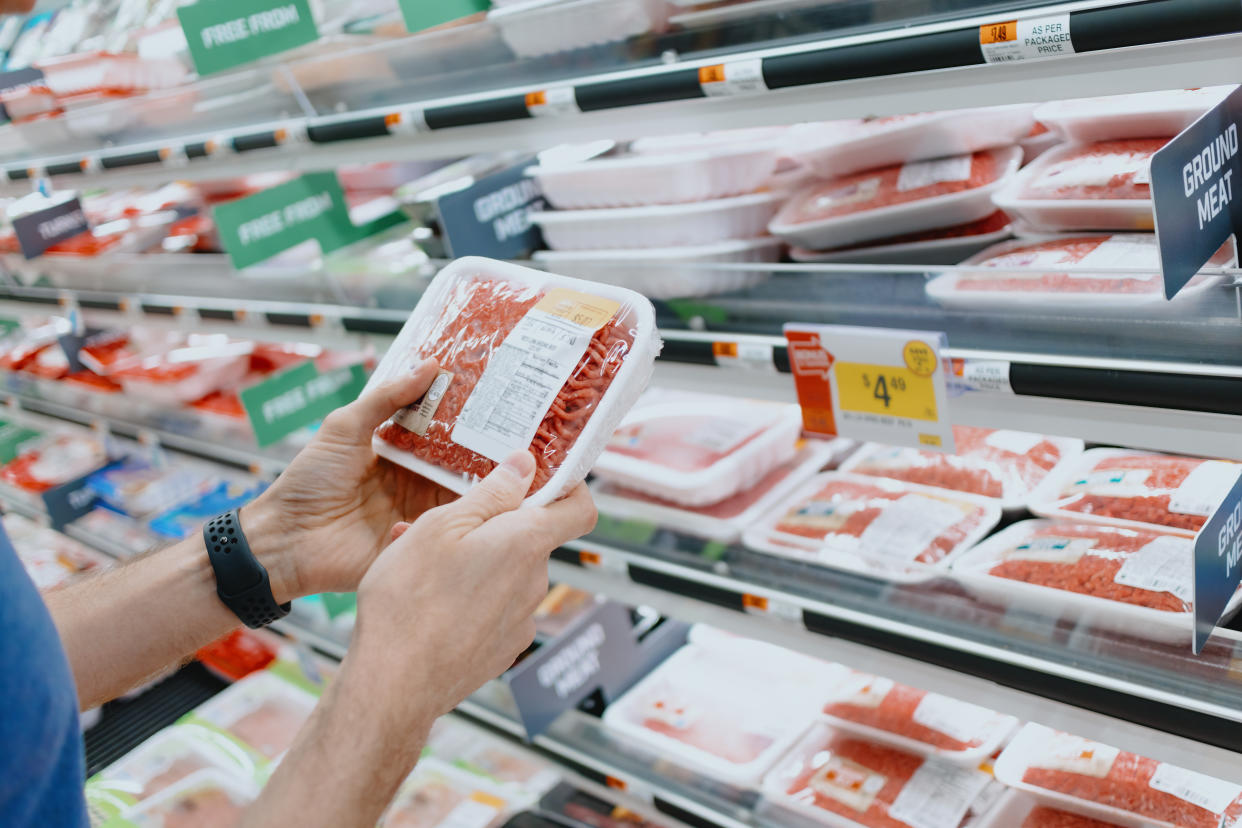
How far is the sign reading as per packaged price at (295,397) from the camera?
2.67m

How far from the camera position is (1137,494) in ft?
5.06

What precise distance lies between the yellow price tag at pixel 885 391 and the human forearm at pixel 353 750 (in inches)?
27.7

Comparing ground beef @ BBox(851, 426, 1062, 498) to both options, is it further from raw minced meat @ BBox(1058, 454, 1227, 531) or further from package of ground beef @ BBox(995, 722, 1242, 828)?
package of ground beef @ BBox(995, 722, 1242, 828)

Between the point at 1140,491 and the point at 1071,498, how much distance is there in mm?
104

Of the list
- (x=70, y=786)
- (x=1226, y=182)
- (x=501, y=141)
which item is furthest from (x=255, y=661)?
(x=1226, y=182)

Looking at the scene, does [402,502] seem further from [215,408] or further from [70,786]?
[215,408]

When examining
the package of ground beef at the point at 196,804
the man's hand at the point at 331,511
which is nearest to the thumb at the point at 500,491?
the man's hand at the point at 331,511

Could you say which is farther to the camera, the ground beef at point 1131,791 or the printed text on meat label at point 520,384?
the ground beef at point 1131,791

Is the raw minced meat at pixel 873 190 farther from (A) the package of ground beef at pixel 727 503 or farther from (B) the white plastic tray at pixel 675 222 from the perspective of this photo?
(A) the package of ground beef at pixel 727 503

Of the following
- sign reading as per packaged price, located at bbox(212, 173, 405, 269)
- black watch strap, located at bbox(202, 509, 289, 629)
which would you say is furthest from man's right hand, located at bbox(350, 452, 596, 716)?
sign reading as per packaged price, located at bbox(212, 173, 405, 269)

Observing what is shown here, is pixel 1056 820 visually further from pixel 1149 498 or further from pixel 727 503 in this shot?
pixel 727 503

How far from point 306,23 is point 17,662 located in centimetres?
172

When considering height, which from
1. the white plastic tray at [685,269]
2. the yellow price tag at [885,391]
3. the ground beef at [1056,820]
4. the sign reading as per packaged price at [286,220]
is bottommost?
the ground beef at [1056,820]

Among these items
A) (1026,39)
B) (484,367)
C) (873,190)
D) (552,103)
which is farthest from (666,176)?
(1026,39)
